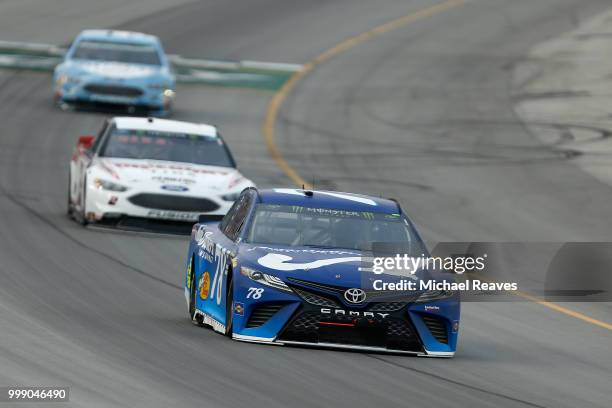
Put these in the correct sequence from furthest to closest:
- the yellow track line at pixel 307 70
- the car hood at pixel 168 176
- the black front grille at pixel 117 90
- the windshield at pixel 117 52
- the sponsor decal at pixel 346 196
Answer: the windshield at pixel 117 52
the black front grille at pixel 117 90
the yellow track line at pixel 307 70
the car hood at pixel 168 176
the sponsor decal at pixel 346 196

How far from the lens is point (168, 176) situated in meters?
21.1

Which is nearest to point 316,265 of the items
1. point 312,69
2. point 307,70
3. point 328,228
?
point 328,228

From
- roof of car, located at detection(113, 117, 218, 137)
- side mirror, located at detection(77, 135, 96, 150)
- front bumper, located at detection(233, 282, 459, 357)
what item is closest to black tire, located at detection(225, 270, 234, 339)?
front bumper, located at detection(233, 282, 459, 357)

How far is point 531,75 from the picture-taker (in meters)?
39.3

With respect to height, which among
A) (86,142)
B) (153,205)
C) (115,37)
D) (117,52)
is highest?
(115,37)

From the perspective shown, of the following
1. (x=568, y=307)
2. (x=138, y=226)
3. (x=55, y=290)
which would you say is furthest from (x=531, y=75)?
(x=55, y=290)

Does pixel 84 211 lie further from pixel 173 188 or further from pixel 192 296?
pixel 192 296

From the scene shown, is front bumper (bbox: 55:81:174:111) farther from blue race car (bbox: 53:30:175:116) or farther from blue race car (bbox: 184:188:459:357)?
blue race car (bbox: 184:188:459:357)

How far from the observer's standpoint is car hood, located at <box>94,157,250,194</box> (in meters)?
20.9

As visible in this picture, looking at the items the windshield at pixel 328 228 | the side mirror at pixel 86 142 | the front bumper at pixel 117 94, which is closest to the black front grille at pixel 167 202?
the side mirror at pixel 86 142

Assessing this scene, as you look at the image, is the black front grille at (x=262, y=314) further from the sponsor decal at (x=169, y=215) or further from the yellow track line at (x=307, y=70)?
the yellow track line at (x=307, y=70)

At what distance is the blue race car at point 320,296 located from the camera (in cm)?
1235

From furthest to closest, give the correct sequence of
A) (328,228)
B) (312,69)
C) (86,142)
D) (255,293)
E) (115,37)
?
1. (312,69)
2. (115,37)
3. (86,142)
4. (328,228)
5. (255,293)

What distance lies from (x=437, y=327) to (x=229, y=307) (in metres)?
1.64
